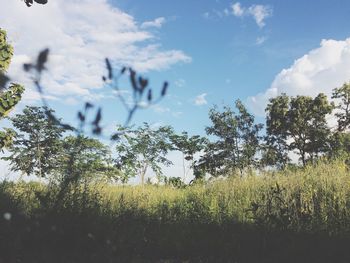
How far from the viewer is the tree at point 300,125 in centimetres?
3875

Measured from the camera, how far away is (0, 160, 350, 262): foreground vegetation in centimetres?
285

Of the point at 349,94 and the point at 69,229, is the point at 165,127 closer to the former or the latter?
the point at 349,94

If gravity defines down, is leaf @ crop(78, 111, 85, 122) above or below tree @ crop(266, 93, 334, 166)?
below

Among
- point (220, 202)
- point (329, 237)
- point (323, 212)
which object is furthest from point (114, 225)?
point (220, 202)

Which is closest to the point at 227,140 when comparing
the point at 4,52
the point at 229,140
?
the point at 229,140

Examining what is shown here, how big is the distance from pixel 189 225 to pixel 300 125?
112 feet

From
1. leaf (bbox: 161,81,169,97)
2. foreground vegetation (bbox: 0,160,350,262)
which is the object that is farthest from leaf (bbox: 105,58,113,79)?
foreground vegetation (bbox: 0,160,350,262)

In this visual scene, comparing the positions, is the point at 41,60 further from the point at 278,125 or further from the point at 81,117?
the point at 278,125

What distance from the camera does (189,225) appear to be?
785 cm

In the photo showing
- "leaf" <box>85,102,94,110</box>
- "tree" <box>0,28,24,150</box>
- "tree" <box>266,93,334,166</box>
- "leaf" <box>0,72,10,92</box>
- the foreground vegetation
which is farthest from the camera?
"tree" <box>266,93,334,166</box>

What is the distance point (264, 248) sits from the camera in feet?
17.6

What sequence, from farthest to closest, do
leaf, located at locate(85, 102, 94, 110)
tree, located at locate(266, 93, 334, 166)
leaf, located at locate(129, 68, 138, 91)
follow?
tree, located at locate(266, 93, 334, 166) → leaf, located at locate(85, 102, 94, 110) → leaf, located at locate(129, 68, 138, 91)

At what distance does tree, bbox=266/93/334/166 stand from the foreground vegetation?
1140 inches

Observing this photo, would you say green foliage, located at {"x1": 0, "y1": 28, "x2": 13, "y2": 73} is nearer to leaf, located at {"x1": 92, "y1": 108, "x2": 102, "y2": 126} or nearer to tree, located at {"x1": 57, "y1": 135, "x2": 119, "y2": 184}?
tree, located at {"x1": 57, "y1": 135, "x2": 119, "y2": 184}
